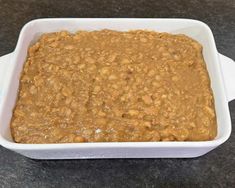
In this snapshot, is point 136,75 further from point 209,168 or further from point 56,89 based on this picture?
point 209,168

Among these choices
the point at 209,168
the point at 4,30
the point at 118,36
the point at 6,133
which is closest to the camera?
the point at 6,133

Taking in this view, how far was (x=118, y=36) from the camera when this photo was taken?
1204 mm

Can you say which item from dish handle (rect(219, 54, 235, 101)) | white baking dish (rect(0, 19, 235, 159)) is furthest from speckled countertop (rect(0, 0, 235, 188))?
dish handle (rect(219, 54, 235, 101))

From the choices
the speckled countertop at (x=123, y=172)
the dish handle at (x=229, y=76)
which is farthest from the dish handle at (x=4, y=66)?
the dish handle at (x=229, y=76)

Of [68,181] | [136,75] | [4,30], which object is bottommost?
[68,181]

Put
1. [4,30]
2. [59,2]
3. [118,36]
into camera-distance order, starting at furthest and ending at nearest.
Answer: [59,2] < [4,30] < [118,36]

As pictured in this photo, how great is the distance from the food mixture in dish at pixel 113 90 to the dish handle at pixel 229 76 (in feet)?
0.18

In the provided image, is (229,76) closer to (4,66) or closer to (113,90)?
(113,90)

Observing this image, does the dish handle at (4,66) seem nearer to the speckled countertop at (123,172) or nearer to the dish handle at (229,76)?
the speckled countertop at (123,172)

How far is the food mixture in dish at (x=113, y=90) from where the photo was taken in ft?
3.24

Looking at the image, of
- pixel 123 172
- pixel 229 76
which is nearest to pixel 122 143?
pixel 123 172

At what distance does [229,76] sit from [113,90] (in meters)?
0.35

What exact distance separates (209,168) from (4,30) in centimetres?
94

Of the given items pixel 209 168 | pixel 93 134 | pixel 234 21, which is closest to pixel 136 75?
pixel 93 134
